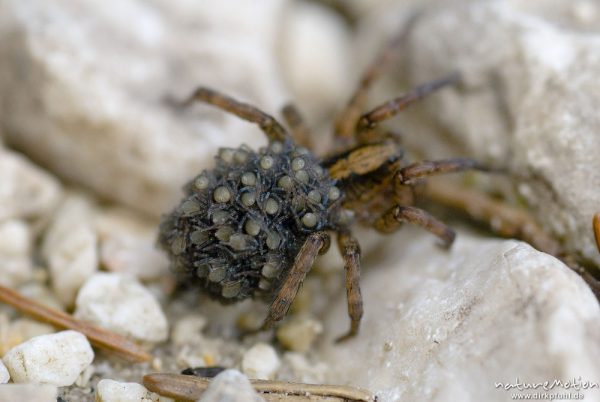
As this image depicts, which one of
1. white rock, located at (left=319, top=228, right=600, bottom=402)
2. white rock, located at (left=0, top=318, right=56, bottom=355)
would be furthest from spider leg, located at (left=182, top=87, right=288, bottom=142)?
white rock, located at (left=0, top=318, right=56, bottom=355)

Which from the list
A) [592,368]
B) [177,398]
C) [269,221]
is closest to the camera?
[592,368]

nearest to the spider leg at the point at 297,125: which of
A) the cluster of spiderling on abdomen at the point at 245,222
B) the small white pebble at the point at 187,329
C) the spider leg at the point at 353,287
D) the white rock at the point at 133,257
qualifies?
the cluster of spiderling on abdomen at the point at 245,222

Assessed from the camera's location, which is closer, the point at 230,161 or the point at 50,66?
the point at 230,161

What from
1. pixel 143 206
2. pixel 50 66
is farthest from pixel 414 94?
pixel 50 66

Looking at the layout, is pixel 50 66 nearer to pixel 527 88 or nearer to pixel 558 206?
pixel 527 88

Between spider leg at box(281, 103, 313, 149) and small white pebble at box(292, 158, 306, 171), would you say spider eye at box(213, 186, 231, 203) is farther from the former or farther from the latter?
spider leg at box(281, 103, 313, 149)

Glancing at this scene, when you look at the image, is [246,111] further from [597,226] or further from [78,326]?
[597,226]

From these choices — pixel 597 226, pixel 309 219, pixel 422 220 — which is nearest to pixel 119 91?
pixel 309 219
